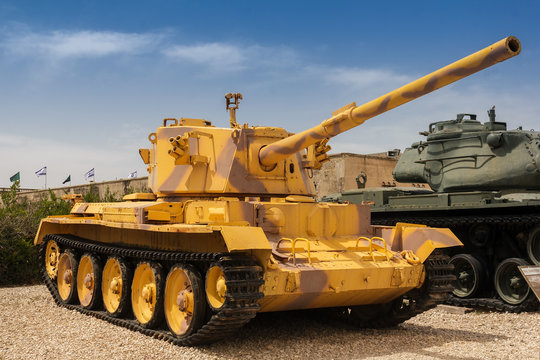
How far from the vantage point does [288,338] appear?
8469 millimetres

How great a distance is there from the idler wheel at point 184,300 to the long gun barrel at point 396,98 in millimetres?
2112

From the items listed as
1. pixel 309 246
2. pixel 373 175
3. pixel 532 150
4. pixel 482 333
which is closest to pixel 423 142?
pixel 532 150

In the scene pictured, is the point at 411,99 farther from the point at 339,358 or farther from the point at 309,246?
the point at 339,358

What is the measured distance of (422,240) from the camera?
8.71 metres

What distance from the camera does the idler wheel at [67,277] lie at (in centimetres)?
1140

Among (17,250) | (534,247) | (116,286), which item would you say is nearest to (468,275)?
(534,247)

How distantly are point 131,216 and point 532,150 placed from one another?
7.59m

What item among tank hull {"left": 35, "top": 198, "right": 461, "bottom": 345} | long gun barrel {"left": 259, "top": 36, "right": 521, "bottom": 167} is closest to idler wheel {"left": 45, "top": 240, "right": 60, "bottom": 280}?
tank hull {"left": 35, "top": 198, "right": 461, "bottom": 345}

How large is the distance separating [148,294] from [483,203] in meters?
6.21

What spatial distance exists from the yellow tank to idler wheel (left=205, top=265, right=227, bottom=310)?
15 mm

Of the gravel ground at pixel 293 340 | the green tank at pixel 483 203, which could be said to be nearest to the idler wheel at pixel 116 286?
the gravel ground at pixel 293 340

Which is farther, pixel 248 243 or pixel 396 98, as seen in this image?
pixel 396 98

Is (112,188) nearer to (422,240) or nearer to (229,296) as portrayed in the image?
(422,240)

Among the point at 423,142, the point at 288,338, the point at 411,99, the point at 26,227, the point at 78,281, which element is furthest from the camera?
the point at 26,227
